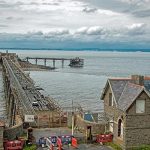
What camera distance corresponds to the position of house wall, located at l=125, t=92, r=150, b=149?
34875 millimetres

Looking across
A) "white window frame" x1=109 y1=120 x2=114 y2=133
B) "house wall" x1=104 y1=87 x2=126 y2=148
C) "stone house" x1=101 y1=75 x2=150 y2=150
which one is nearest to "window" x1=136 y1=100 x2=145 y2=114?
"stone house" x1=101 y1=75 x2=150 y2=150

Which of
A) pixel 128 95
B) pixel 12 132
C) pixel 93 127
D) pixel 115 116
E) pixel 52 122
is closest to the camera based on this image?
pixel 12 132

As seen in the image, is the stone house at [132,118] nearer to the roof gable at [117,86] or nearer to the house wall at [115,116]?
the house wall at [115,116]

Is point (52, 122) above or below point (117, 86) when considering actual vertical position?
below

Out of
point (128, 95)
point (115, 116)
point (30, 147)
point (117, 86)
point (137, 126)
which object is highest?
point (117, 86)

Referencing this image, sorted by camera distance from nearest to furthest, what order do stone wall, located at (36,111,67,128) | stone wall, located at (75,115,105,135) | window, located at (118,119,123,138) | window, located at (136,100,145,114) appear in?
window, located at (136,100,145,114) < window, located at (118,119,123,138) < stone wall, located at (75,115,105,135) < stone wall, located at (36,111,67,128)

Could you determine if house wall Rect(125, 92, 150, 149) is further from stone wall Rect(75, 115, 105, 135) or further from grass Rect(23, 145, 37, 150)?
grass Rect(23, 145, 37, 150)

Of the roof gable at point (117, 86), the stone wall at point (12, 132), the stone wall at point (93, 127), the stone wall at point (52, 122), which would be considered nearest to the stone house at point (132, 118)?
the roof gable at point (117, 86)

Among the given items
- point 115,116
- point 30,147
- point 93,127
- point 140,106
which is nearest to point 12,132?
point 30,147

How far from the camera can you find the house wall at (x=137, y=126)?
34.9 meters

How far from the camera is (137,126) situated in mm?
35219

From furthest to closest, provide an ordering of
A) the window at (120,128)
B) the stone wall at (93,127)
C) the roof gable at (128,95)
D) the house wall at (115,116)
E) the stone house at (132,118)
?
1. the stone wall at (93,127)
2. the window at (120,128)
3. the house wall at (115,116)
4. the roof gable at (128,95)
5. the stone house at (132,118)

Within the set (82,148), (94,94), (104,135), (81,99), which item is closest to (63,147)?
(82,148)

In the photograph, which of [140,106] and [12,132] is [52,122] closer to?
[12,132]
